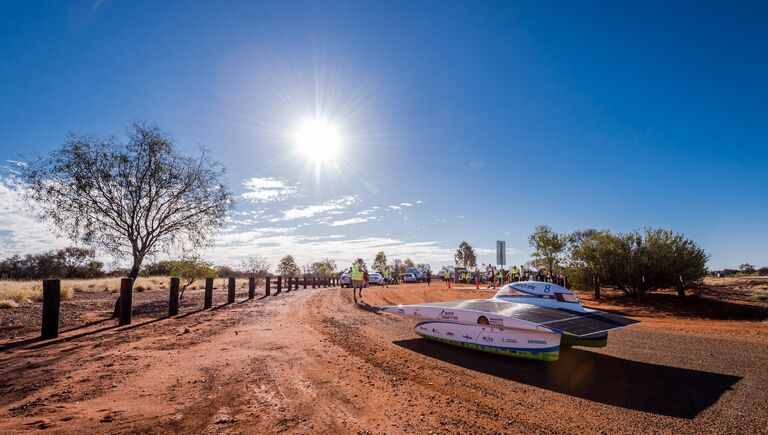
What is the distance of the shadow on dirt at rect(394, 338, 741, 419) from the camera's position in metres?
4.26

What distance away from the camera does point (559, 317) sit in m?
6.69

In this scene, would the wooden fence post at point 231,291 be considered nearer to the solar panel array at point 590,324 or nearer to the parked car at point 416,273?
the solar panel array at point 590,324

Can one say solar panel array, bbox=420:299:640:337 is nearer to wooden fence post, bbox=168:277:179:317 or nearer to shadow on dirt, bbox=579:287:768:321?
shadow on dirt, bbox=579:287:768:321

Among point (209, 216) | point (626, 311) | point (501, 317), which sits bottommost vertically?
point (626, 311)

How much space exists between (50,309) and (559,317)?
11064mm

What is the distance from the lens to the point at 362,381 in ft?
15.8

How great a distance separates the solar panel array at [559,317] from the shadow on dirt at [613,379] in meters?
0.60

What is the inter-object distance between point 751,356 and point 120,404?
10.2 metres

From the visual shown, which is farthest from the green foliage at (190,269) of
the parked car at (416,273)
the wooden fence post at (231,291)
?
the parked car at (416,273)

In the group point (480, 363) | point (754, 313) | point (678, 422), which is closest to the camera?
point (678, 422)

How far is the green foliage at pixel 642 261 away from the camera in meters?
16.7

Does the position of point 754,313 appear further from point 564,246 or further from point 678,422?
point 564,246

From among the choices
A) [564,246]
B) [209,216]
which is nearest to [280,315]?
[209,216]

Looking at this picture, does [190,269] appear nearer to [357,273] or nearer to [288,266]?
[357,273]
